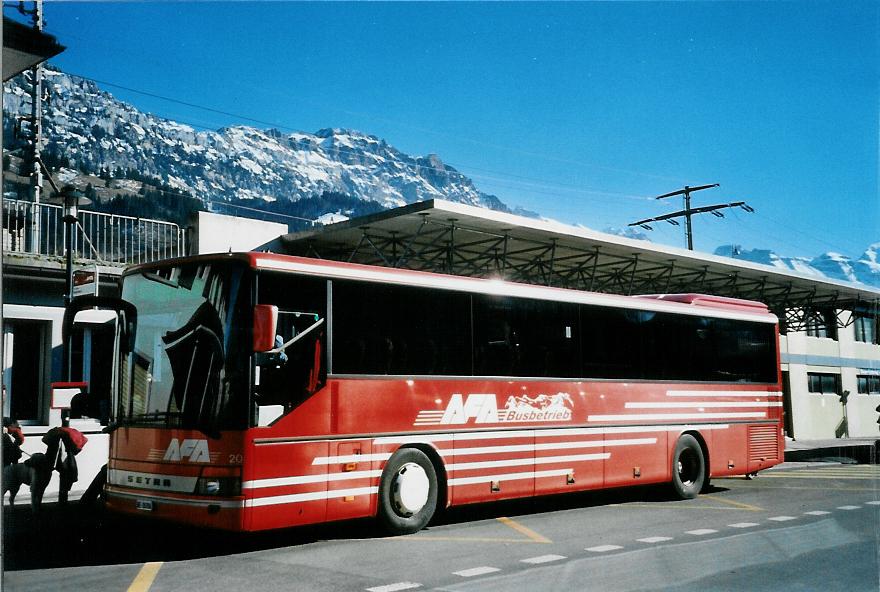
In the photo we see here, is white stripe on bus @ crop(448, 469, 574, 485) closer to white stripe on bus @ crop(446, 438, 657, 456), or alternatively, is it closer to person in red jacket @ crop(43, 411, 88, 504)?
white stripe on bus @ crop(446, 438, 657, 456)

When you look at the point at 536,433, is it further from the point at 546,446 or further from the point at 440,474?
the point at 440,474

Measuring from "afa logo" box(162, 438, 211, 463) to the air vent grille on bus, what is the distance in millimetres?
10845

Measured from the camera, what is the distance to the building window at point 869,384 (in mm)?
45562

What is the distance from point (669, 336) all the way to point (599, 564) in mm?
6849

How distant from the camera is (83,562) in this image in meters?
8.59

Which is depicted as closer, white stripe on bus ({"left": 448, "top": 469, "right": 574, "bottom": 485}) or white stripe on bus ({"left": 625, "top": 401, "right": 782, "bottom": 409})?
white stripe on bus ({"left": 448, "top": 469, "right": 574, "bottom": 485})

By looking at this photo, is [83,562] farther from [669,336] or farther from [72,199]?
[669,336]

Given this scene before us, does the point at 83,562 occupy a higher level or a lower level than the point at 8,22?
lower

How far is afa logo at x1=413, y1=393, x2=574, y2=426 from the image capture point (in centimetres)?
1082

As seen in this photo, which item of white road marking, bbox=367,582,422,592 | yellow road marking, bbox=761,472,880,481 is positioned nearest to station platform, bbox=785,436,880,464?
yellow road marking, bbox=761,472,880,481

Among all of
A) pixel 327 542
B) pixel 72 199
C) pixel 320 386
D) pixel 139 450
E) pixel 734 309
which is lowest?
pixel 327 542

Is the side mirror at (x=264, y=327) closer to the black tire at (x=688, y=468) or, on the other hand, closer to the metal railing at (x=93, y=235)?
the black tire at (x=688, y=468)

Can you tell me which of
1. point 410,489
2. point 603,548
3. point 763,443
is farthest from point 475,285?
point 763,443

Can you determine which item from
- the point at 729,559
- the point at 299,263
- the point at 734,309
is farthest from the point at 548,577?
the point at 734,309
